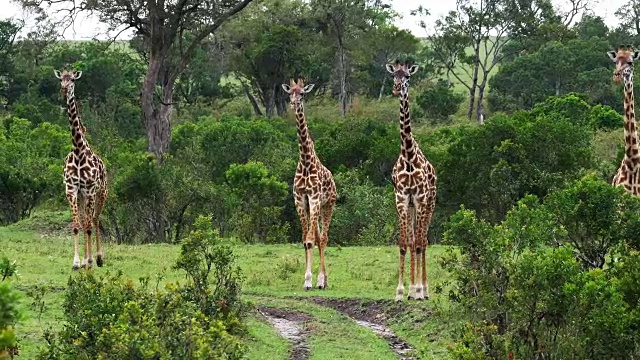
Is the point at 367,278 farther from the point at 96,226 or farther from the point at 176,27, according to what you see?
the point at 176,27

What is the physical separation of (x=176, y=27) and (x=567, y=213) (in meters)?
19.4

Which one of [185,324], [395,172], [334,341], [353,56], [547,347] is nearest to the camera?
[185,324]

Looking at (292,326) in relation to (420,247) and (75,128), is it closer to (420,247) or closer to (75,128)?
(420,247)

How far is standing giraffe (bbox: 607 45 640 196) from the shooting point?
13.6m

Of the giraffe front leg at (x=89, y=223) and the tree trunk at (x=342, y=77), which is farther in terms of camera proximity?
the tree trunk at (x=342, y=77)

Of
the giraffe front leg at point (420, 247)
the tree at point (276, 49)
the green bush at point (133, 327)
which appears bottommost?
the green bush at point (133, 327)

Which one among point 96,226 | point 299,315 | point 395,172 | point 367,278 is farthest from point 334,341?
point 96,226

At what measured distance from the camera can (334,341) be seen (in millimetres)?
11438

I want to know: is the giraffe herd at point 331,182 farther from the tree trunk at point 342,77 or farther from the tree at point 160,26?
the tree trunk at point 342,77

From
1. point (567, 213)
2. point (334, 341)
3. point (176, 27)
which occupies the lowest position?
point (334, 341)

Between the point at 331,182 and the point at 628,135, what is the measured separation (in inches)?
177

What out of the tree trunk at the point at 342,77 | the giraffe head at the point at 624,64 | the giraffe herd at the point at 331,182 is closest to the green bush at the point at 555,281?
the giraffe herd at the point at 331,182

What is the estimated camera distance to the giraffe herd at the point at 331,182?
13.6 meters

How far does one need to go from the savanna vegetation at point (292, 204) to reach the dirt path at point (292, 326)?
16 cm
